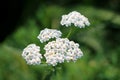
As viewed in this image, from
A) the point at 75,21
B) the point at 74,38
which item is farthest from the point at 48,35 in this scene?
the point at 74,38

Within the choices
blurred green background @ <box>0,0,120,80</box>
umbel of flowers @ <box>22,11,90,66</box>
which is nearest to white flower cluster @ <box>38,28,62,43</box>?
umbel of flowers @ <box>22,11,90,66</box>

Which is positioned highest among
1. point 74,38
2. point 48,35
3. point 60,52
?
point 74,38

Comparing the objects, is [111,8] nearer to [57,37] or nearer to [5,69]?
[5,69]

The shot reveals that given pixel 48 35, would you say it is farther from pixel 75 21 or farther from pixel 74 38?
pixel 74 38

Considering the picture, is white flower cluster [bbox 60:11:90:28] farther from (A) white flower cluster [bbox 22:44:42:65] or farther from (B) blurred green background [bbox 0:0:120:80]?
(B) blurred green background [bbox 0:0:120:80]

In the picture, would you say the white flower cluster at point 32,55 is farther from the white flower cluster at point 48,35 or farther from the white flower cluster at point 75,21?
the white flower cluster at point 75,21

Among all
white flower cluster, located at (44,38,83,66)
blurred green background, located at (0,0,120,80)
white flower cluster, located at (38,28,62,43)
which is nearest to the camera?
white flower cluster, located at (44,38,83,66)

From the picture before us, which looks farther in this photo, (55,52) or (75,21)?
(75,21)

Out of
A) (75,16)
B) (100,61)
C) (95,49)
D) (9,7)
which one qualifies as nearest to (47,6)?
(9,7)
